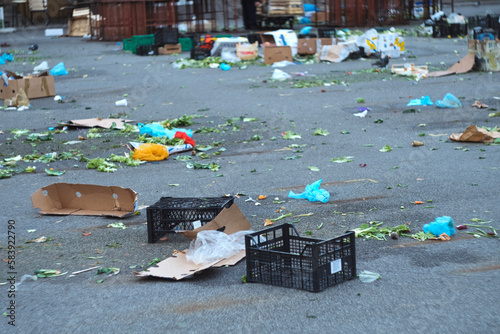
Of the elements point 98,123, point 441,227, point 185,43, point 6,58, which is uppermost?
point 185,43

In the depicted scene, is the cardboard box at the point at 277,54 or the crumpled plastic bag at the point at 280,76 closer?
the crumpled plastic bag at the point at 280,76

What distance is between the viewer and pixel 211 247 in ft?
15.6

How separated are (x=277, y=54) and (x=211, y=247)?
15.1 metres

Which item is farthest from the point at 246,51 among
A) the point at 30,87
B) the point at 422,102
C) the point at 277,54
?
the point at 422,102

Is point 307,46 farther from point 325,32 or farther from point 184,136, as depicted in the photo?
point 184,136

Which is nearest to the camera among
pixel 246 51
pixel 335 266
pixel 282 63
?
pixel 335 266

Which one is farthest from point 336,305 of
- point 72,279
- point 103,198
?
point 103,198

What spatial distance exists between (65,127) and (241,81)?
20.5ft

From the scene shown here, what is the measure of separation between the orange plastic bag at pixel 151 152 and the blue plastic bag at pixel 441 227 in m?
4.39

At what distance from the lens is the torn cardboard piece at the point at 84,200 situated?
20.0 feet

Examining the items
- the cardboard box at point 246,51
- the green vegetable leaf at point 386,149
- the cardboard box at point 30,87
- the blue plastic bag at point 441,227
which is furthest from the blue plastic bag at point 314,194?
the cardboard box at point 246,51

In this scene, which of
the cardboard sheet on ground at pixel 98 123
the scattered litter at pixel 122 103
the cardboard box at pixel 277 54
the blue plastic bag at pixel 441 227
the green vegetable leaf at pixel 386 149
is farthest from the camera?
the cardboard box at pixel 277 54

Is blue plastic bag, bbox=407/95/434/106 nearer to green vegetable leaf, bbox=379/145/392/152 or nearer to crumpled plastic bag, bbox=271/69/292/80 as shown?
Result: green vegetable leaf, bbox=379/145/392/152

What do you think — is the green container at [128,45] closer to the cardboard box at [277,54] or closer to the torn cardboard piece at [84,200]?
the cardboard box at [277,54]
